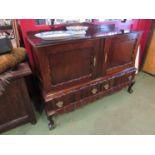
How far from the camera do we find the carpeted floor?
1.44 m

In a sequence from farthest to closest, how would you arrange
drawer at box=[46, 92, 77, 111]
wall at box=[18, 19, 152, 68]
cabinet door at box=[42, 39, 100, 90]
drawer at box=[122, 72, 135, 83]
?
drawer at box=[122, 72, 135, 83]
wall at box=[18, 19, 152, 68]
drawer at box=[46, 92, 77, 111]
cabinet door at box=[42, 39, 100, 90]

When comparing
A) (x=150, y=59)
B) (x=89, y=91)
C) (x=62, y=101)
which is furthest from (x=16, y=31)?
(x=150, y=59)

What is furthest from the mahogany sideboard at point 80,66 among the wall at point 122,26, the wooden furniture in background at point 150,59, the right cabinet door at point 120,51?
the wooden furniture in background at point 150,59

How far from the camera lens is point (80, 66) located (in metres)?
1.28

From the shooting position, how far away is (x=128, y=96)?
1974 millimetres

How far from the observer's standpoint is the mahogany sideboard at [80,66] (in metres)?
1.09

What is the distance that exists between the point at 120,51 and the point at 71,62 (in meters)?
0.65

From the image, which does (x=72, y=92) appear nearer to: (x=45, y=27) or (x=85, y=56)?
(x=85, y=56)

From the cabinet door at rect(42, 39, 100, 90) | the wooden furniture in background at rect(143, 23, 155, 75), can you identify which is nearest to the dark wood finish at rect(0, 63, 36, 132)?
the cabinet door at rect(42, 39, 100, 90)

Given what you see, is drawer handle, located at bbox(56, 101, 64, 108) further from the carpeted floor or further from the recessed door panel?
the carpeted floor

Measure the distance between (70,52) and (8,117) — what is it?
96 cm

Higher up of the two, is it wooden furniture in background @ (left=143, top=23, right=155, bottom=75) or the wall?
the wall

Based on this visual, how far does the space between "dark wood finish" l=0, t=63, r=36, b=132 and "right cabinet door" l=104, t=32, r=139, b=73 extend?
867 millimetres
